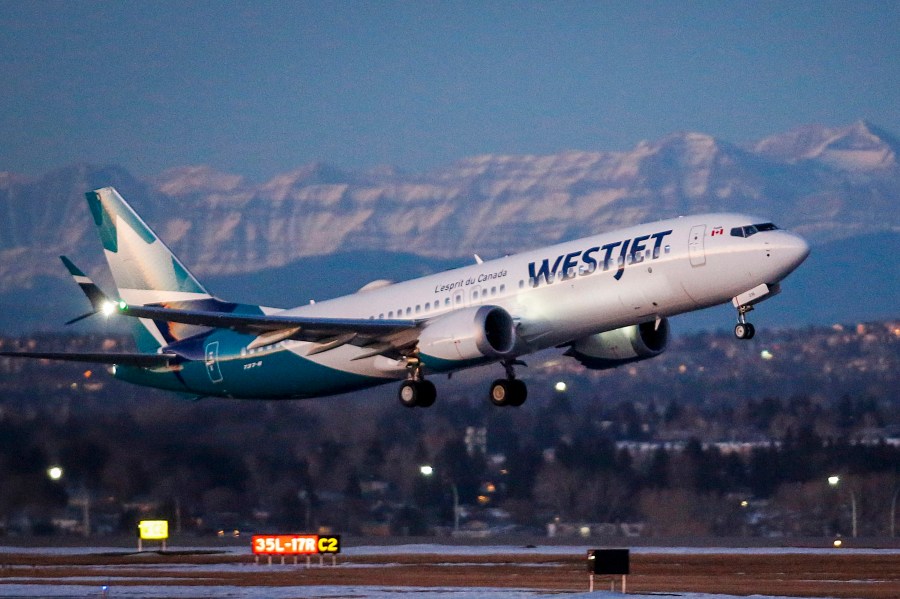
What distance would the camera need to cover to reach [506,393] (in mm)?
51094

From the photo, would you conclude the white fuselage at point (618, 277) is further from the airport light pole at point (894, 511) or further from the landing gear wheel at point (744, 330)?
the airport light pole at point (894, 511)

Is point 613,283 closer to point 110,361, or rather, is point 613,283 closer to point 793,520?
point 110,361

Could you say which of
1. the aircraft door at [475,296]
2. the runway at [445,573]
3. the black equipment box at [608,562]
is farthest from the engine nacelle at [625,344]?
the black equipment box at [608,562]

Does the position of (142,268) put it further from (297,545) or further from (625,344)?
(625,344)

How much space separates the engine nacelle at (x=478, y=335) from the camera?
47438 mm

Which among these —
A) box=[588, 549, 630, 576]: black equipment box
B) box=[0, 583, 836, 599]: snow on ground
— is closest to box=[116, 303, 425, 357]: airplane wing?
box=[0, 583, 836, 599]: snow on ground

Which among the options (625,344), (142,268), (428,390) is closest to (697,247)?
(625,344)

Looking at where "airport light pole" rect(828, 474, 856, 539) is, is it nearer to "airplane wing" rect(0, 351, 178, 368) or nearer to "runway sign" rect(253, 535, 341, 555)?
"runway sign" rect(253, 535, 341, 555)

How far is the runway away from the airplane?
581cm

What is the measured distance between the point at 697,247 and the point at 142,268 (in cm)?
2430

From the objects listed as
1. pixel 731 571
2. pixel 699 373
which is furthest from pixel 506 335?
pixel 699 373

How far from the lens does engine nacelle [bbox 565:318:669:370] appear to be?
51781mm

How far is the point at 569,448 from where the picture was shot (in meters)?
80.1

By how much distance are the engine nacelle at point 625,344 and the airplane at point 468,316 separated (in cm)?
4
